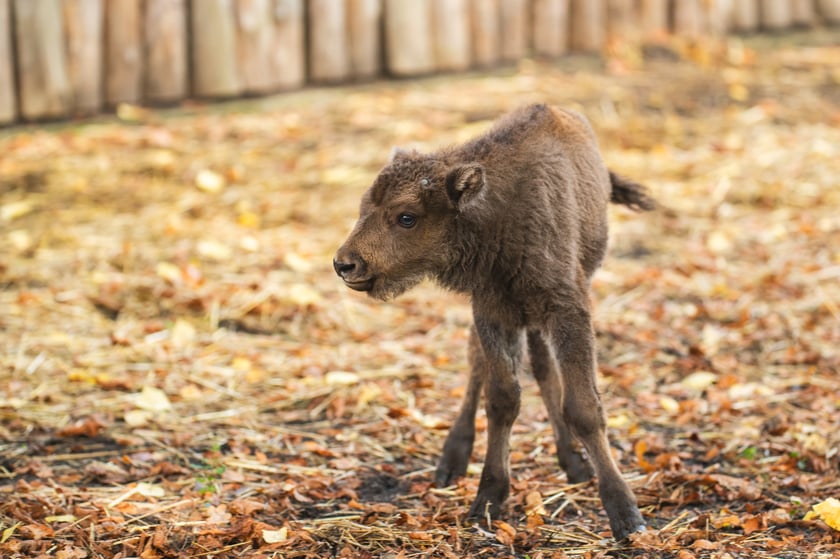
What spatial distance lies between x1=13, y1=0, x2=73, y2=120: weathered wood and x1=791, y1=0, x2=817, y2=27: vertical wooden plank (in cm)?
966

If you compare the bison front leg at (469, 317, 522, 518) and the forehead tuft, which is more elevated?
the forehead tuft

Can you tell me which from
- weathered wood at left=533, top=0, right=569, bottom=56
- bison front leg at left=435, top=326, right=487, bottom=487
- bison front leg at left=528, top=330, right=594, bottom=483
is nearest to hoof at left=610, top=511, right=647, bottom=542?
bison front leg at left=528, top=330, right=594, bottom=483

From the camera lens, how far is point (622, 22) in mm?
14266

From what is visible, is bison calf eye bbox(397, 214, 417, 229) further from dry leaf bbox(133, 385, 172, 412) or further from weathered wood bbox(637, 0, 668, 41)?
weathered wood bbox(637, 0, 668, 41)

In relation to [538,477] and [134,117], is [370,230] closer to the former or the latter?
[538,477]

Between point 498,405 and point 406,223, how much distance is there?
3.56 ft

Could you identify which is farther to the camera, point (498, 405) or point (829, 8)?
point (829, 8)

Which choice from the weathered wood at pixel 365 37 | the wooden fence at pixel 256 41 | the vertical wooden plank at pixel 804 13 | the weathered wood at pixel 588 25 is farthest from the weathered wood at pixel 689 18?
the weathered wood at pixel 365 37

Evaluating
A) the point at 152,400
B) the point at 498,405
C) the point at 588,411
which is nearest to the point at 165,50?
the point at 152,400

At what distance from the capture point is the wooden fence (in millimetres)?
11352

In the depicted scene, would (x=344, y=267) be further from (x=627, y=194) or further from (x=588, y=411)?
(x=627, y=194)

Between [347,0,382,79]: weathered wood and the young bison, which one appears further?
[347,0,382,79]: weathered wood

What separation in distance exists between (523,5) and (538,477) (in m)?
8.36

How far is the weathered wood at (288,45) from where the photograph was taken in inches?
480
